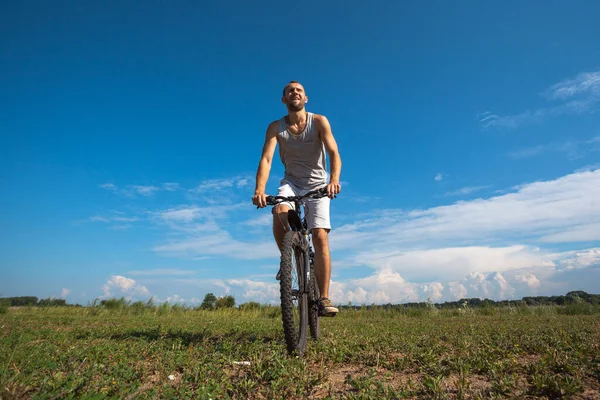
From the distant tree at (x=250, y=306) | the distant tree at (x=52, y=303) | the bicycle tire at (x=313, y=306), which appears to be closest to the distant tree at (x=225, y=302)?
the distant tree at (x=250, y=306)

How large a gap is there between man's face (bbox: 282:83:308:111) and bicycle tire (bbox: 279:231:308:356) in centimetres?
160

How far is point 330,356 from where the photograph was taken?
343cm

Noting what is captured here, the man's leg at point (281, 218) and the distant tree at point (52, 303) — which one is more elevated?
the man's leg at point (281, 218)

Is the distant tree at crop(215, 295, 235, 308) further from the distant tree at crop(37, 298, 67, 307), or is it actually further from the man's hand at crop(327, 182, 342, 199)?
the man's hand at crop(327, 182, 342, 199)

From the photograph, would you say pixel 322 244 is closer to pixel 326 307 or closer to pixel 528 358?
pixel 326 307

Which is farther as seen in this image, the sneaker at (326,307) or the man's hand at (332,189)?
the sneaker at (326,307)

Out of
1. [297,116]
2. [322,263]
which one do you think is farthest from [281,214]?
[297,116]

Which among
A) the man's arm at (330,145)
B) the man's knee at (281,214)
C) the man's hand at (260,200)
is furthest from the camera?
the man's arm at (330,145)

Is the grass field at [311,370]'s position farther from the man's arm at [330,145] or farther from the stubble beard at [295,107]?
the stubble beard at [295,107]

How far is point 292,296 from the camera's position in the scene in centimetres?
374

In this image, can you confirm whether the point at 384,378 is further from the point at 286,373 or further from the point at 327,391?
the point at 286,373

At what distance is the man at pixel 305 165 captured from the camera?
437 centimetres

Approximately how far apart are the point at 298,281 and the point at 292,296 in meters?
0.32

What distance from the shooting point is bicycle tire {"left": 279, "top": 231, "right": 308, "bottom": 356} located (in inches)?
136
